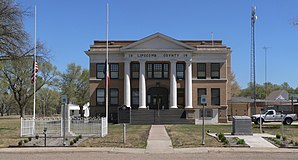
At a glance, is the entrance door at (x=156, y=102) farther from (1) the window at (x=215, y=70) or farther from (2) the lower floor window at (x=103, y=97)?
(1) the window at (x=215, y=70)

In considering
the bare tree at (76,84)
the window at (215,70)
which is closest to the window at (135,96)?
the window at (215,70)

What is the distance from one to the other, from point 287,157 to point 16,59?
24771 mm

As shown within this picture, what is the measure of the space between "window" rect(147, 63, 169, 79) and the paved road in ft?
123

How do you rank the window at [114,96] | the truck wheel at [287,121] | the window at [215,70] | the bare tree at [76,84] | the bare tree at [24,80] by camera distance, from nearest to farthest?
1. the truck wheel at [287,121]
2. the window at [114,96]
3. the window at [215,70]
4. the bare tree at [24,80]
5. the bare tree at [76,84]

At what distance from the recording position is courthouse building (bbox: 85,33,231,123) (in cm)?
5416

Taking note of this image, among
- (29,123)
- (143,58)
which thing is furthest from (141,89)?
(29,123)

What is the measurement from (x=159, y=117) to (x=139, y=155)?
34.5 metres

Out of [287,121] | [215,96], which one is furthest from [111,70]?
[287,121]

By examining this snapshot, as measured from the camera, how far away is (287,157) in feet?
53.7

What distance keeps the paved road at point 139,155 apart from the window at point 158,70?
1479 inches

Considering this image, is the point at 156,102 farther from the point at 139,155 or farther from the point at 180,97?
the point at 139,155

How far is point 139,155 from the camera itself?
17141mm

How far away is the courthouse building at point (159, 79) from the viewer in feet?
178

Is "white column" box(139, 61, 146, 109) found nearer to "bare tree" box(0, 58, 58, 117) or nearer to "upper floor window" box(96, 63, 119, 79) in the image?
"upper floor window" box(96, 63, 119, 79)
